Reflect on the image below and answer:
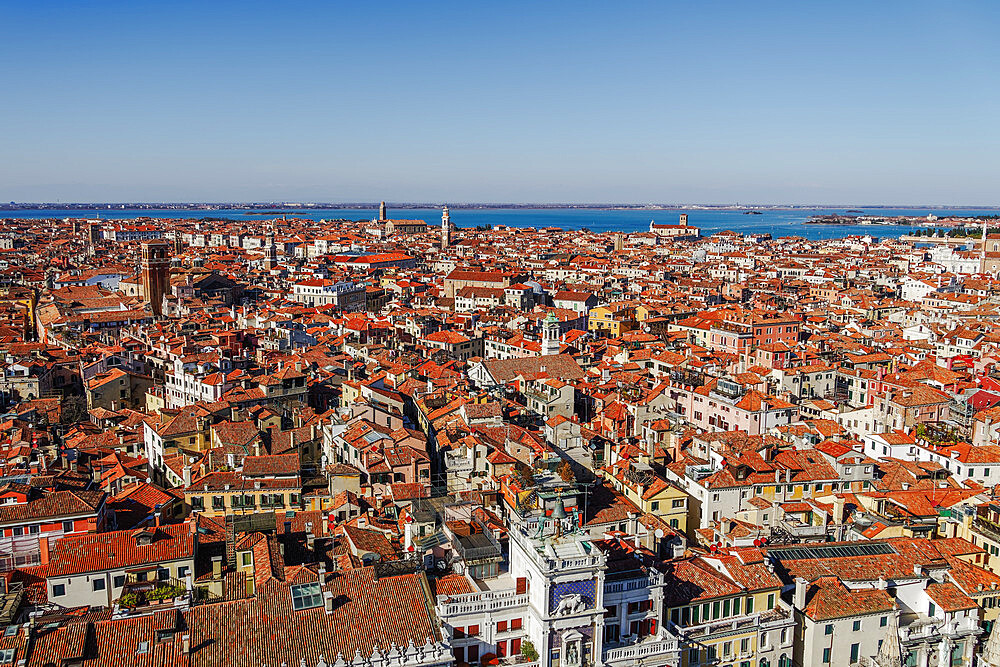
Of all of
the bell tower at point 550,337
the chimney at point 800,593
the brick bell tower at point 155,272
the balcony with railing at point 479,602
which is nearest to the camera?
the balcony with railing at point 479,602

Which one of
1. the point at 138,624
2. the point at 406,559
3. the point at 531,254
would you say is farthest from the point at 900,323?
the point at 531,254

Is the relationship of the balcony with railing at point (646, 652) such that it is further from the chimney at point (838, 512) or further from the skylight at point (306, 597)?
the chimney at point (838, 512)

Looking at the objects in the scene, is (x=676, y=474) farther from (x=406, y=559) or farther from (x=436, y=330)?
(x=436, y=330)

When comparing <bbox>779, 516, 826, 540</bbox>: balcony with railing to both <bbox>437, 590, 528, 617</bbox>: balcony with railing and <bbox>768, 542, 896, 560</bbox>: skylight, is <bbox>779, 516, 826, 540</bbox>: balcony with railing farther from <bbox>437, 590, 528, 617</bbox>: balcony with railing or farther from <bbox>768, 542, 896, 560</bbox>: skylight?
<bbox>437, 590, 528, 617</bbox>: balcony with railing

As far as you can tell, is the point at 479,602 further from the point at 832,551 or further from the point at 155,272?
the point at 155,272

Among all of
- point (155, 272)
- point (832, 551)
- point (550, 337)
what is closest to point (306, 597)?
point (832, 551)

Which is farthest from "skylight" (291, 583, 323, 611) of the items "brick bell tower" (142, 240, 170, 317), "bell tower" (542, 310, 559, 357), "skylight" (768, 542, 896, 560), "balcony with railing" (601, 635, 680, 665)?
"brick bell tower" (142, 240, 170, 317)

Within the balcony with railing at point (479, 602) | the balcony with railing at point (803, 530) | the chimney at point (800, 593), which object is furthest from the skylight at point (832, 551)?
the balcony with railing at point (479, 602)
